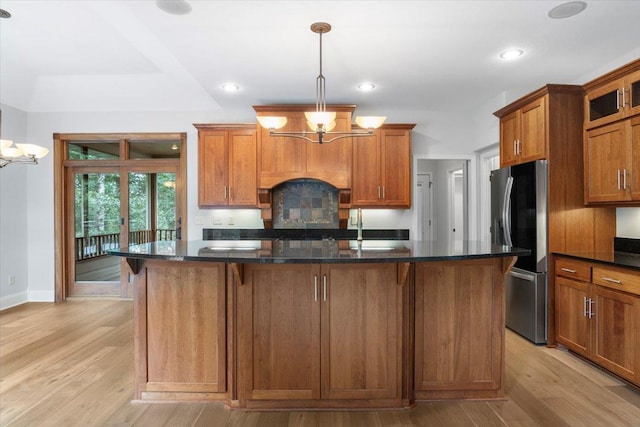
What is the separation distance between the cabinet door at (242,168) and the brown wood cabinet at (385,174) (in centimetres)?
129

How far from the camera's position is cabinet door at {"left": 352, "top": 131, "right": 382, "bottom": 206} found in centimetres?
467

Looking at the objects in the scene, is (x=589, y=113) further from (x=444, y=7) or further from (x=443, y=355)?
(x=443, y=355)

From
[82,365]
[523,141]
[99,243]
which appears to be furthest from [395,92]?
[99,243]

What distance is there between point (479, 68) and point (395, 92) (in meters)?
0.98

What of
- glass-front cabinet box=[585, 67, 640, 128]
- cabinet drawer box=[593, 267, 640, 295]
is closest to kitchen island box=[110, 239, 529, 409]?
cabinet drawer box=[593, 267, 640, 295]

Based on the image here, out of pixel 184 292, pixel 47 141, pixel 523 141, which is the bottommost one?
pixel 184 292

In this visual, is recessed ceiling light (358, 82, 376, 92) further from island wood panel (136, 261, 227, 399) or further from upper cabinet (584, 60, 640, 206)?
island wood panel (136, 261, 227, 399)

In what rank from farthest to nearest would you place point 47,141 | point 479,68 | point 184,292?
1. point 47,141
2. point 479,68
3. point 184,292

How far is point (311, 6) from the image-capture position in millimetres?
2461

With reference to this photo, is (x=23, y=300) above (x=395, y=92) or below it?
below

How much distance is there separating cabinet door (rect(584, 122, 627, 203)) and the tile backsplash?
2.76 metres

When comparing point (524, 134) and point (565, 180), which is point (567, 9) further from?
point (565, 180)

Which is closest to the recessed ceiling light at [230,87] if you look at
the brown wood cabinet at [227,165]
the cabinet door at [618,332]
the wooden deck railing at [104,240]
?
the brown wood cabinet at [227,165]

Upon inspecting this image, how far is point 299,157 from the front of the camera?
15.0 ft
